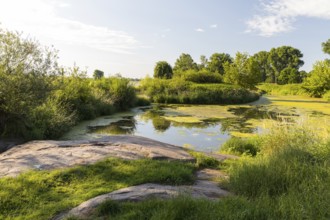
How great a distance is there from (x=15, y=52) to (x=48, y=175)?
5126 mm

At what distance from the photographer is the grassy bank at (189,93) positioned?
981 inches

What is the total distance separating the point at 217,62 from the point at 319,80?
22.4 metres

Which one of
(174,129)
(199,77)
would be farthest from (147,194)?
(199,77)

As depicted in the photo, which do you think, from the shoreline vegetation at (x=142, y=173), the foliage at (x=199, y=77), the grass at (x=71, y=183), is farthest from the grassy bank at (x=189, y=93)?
the grass at (x=71, y=183)

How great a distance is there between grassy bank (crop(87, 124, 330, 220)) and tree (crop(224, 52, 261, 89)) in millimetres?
27721

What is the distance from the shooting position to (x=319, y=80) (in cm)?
3244

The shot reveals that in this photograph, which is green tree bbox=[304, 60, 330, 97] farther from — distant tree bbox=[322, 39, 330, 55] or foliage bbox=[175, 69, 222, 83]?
distant tree bbox=[322, 39, 330, 55]

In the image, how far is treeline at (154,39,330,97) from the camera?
32.8 metres

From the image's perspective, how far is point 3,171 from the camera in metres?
4.74

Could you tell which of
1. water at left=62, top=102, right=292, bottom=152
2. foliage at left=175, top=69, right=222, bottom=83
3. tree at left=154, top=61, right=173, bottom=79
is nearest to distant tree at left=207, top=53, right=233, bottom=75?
tree at left=154, top=61, right=173, bottom=79

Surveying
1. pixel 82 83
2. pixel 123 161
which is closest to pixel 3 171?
pixel 123 161

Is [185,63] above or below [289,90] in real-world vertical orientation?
above

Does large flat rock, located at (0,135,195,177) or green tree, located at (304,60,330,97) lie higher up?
green tree, located at (304,60,330,97)

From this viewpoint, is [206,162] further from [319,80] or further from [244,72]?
[319,80]
